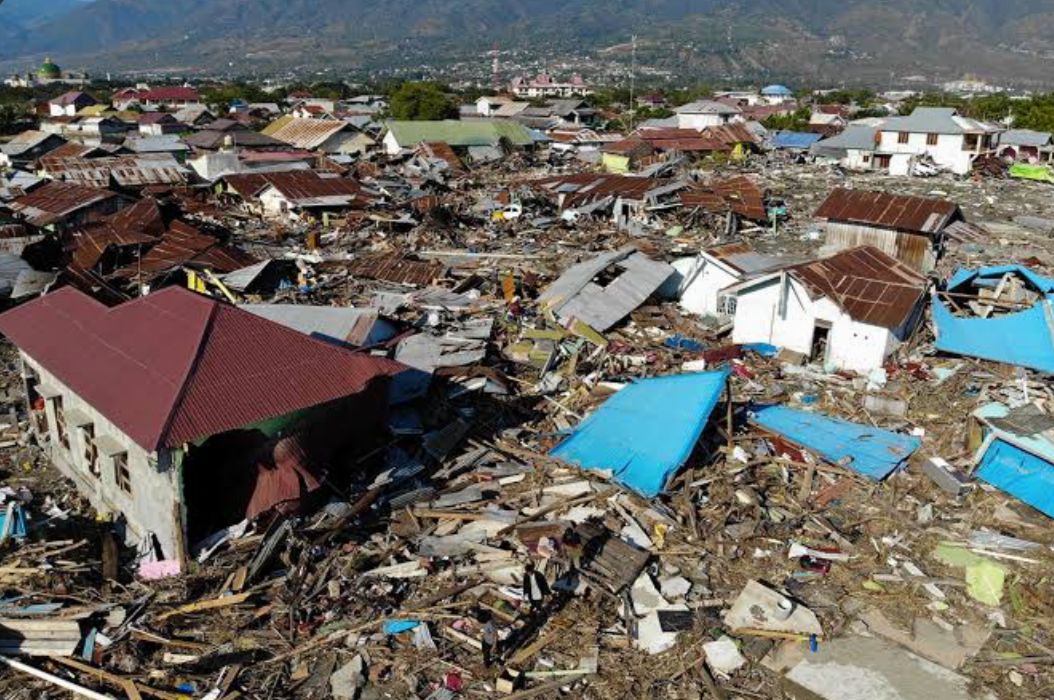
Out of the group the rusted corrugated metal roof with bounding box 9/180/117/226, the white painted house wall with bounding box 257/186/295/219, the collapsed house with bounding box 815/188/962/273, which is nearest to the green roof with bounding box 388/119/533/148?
the white painted house wall with bounding box 257/186/295/219

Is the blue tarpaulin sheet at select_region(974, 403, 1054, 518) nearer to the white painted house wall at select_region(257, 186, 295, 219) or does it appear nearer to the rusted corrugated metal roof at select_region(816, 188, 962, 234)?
Answer: the rusted corrugated metal roof at select_region(816, 188, 962, 234)

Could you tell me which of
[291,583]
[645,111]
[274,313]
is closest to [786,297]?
[274,313]

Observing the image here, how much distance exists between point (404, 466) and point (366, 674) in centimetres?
402

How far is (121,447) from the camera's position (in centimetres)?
977

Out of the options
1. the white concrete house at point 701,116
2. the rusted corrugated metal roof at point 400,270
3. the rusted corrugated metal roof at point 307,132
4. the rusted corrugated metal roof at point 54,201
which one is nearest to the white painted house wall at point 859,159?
the white concrete house at point 701,116

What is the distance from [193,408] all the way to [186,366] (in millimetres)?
612

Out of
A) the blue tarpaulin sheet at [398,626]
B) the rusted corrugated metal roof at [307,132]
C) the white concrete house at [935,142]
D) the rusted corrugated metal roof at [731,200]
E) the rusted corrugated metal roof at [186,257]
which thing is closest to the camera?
the blue tarpaulin sheet at [398,626]

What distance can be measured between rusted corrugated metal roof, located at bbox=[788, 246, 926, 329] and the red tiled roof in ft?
31.6

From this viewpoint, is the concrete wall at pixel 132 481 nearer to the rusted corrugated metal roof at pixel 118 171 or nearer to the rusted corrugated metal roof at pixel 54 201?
the rusted corrugated metal roof at pixel 54 201

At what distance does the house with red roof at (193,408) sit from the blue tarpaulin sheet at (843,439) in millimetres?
6354

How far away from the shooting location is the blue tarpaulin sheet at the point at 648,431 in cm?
1134

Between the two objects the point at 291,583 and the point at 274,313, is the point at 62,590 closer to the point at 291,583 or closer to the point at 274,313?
the point at 291,583

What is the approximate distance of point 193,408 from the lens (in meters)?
9.17

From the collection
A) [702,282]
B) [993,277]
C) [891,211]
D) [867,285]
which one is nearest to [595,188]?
[891,211]
